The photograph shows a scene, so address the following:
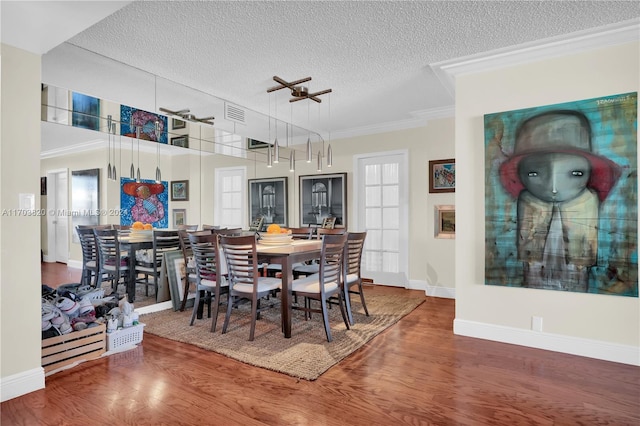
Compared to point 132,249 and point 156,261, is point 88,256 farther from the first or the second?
point 156,261

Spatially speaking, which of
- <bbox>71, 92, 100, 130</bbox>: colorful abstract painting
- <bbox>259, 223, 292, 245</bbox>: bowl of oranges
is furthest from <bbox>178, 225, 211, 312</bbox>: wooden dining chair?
<bbox>71, 92, 100, 130</bbox>: colorful abstract painting

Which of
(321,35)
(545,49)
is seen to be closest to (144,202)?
(321,35)

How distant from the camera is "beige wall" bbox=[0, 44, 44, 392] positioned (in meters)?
2.14

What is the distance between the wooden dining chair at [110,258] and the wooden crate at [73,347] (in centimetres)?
85

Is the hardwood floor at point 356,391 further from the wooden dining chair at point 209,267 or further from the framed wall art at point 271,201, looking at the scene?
the framed wall art at point 271,201

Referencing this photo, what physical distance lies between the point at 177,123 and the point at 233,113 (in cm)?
69

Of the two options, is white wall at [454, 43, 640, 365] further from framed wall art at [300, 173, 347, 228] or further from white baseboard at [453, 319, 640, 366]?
framed wall art at [300, 173, 347, 228]

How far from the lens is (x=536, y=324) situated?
9.91ft

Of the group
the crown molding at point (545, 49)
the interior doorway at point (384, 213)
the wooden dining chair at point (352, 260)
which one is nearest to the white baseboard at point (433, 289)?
the interior doorway at point (384, 213)

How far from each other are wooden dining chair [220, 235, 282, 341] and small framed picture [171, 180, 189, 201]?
1.31 m

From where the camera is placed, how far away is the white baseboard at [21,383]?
6.94 feet

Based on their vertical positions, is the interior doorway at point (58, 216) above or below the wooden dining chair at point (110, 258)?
above

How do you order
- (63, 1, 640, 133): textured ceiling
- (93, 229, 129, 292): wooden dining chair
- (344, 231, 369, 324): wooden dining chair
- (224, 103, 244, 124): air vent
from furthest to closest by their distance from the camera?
(224, 103, 244, 124): air vent, (344, 231, 369, 324): wooden dining chair, (93, 229, 129, 292): wooden dining chair, (63, 1, 640, 133): textured ceiling

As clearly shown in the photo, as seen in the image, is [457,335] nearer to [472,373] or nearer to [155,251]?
[472,373]
